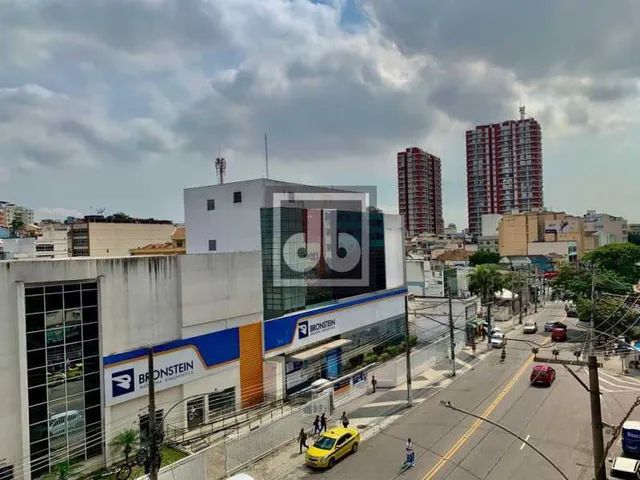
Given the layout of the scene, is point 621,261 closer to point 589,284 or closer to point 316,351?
point 589,284

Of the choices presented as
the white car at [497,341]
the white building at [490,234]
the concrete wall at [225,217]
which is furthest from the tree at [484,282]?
the white building at [490,234]

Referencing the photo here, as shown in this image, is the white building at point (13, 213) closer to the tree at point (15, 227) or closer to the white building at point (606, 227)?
the tree at point (15, 227)

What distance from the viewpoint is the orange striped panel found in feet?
86.6

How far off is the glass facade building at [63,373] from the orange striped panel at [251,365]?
808cm

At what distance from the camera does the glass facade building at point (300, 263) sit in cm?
3027

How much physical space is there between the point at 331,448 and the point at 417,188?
424 feet

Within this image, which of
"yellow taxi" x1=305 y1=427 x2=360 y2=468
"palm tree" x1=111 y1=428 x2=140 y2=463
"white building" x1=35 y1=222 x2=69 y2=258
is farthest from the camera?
"white building" x1=35 y1=222 x2=69 y2=258

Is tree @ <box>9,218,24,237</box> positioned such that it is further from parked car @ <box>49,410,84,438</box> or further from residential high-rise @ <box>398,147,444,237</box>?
residential high-rise @ <box>398,147,444,237</box>

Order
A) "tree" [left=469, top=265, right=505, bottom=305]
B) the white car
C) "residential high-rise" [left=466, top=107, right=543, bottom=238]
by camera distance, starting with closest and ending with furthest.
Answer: the white car, "tree" [left=469, top=265, right=505, bottom=305], "residential high-rise" [left=466, top=107, right=543, bottom=238]

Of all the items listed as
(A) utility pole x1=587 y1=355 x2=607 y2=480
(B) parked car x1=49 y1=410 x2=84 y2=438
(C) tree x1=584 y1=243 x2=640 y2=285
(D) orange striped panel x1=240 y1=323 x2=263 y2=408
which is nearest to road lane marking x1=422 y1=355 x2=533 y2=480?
(A) utility pole x1=587 y1=355 x2=607 y2=480

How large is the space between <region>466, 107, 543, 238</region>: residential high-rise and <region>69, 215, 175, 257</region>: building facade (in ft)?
321

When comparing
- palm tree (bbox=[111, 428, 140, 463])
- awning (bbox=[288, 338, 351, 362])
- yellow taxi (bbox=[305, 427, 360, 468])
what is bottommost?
yellow taxi (bbox=[305, 427, 360, 468])

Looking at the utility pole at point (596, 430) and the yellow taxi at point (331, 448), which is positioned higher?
the utility pole at point (596, 430)

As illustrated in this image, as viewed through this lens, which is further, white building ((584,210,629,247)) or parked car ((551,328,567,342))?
white building ((584,210,629,247))
